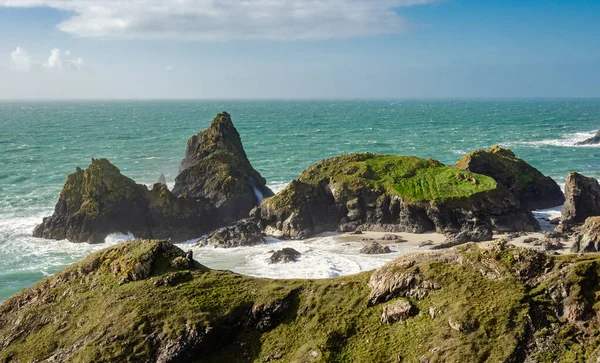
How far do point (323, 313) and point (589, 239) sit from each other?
31.3 meters

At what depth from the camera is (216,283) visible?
21.7 metres

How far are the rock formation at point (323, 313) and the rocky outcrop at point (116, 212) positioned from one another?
32642 mm

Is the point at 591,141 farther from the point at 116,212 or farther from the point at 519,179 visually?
the point at 116,212

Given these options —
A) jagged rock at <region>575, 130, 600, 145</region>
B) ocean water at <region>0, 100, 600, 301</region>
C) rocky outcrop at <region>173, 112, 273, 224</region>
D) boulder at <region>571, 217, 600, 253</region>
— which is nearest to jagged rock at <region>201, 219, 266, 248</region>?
ocean water at <region>0, 100, 600, 301</region>

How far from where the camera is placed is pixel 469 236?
49344mm

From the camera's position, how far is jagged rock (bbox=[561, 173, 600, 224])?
5453cm

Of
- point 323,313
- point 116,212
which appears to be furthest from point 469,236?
point 116,212

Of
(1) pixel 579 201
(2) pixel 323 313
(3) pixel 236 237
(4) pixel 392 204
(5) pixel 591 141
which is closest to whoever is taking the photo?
(2) pixel 323 313

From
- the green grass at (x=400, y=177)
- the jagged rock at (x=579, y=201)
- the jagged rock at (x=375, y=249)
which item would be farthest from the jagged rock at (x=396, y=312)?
the jagged rock at (x=579, y=201)

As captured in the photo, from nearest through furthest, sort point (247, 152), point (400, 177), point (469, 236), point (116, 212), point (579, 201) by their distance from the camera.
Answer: point (469, 236) < point (579, 201) < point (116, 212) < point (400, 177) < point (247, 152)

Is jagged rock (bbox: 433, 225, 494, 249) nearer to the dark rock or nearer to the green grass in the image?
the green grass

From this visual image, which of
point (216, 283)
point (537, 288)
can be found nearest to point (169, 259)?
point (216, 283)

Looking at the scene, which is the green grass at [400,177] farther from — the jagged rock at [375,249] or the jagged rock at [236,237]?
the jagged rock at [236,237]

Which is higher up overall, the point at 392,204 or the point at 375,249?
the point at 392,204
